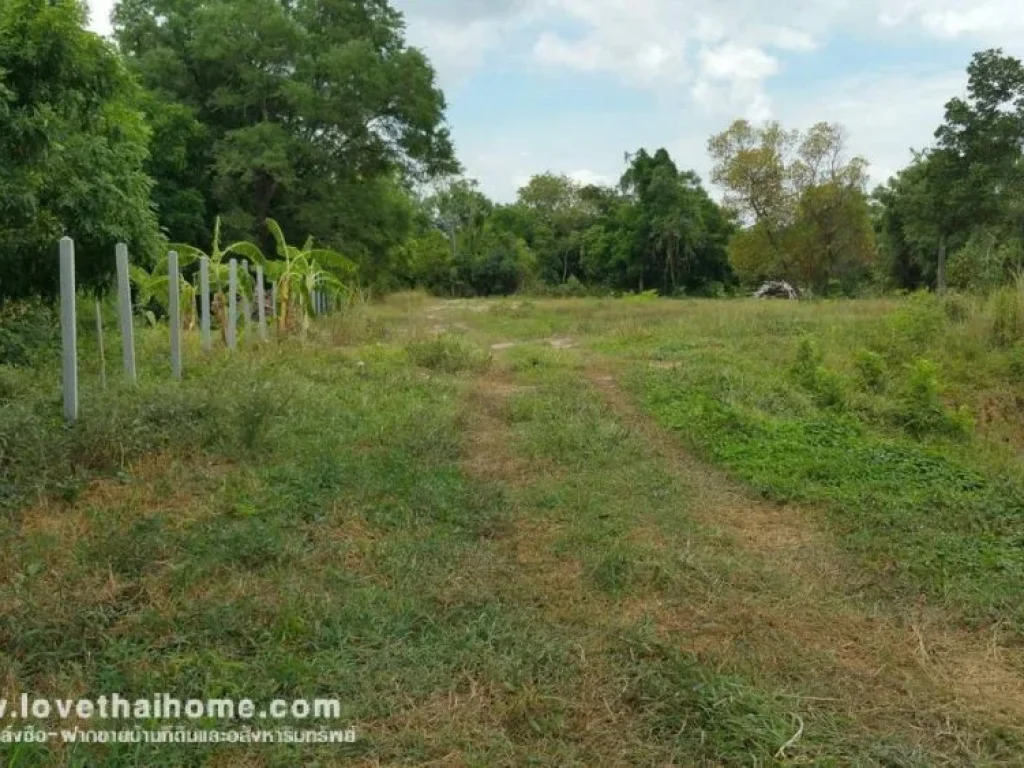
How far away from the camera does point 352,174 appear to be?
82.3 feet

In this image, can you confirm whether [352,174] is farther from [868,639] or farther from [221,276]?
[868,639]

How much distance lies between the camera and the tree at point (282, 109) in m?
22.5

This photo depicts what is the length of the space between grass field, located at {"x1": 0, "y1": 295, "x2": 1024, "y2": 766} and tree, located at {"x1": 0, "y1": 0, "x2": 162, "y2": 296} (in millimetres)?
1880

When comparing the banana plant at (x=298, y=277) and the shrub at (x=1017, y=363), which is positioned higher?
the banana plant at (x=298, y=277)

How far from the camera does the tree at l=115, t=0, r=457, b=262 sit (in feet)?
73.8

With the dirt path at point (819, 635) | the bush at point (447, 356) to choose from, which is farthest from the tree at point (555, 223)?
the dirt path at point (819, 635)

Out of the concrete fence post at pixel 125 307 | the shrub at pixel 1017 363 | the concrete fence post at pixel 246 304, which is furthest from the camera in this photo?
the concrete fence post at pixel 246 304

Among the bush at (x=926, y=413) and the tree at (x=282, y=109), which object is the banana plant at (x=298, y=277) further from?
the tree at (x=282, y=109)

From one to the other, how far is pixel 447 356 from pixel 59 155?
15.5 ft

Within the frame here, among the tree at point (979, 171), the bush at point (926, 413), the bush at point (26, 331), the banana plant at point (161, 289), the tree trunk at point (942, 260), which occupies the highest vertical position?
the tree at point (979, 171)

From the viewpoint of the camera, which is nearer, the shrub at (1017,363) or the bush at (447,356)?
the shrub at (1017,363)

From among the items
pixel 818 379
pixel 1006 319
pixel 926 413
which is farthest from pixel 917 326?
pixel 926 413

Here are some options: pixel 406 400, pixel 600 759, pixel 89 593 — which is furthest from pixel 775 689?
pixel 406 400

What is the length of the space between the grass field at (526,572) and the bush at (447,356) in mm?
2613
